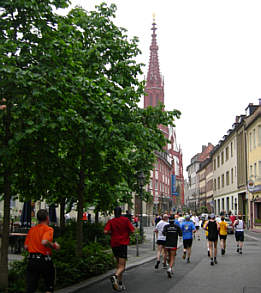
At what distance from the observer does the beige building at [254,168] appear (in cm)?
4519

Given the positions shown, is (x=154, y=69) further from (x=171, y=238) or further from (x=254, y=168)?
(x=171, y=238)

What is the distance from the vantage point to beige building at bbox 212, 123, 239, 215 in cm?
5888

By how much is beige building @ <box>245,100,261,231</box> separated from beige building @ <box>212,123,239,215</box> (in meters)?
7.27

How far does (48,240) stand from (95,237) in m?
13.8

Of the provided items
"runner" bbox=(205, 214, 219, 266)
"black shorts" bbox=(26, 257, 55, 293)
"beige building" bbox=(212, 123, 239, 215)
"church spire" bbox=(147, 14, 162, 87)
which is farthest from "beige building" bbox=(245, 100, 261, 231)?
"church spire" bbox=(147, 14, 162, 87)

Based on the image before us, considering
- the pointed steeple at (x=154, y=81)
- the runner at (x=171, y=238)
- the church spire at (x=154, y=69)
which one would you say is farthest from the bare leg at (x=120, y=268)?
the church spire at (x=154, y=69)

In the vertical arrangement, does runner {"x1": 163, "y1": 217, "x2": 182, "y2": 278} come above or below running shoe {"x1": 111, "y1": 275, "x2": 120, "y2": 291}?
above

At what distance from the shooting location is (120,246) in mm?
10062

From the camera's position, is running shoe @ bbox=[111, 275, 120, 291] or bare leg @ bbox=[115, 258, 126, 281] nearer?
running shoe @ bbox=[111, 275, 120, 291]

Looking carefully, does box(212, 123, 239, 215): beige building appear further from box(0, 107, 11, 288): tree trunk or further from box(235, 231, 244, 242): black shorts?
box(0, 107, 11, 288): tree trunk

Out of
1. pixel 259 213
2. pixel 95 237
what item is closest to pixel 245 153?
pixel 259 213

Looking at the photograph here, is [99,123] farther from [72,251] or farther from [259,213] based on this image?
[259,213]

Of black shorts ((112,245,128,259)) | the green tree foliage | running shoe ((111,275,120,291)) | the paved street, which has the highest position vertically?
the green tree foliage

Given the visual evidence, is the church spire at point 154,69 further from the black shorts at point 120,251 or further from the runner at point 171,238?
the black shorts at point 120,251
